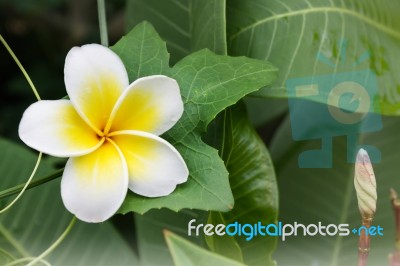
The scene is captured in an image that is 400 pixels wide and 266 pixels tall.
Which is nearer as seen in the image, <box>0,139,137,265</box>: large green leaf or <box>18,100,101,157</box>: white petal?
<box>18,100,101,157</box>: white petal

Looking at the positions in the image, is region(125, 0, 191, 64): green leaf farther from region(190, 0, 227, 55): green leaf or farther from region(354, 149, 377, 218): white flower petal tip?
region(354, 149, 377, 218): white flower petal tip

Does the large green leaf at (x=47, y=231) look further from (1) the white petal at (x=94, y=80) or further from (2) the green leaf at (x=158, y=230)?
(1) the white petal at (x=94, y=80)

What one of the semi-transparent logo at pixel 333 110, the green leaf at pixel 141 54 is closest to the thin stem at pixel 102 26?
the green leaf at pixel 141 54

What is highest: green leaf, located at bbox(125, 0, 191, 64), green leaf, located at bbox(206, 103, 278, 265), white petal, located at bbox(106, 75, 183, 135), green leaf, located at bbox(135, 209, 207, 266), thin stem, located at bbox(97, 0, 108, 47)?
thin stem, located at bbox(97, 0, 108, 47)

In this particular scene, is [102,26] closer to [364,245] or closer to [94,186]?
[94,186]

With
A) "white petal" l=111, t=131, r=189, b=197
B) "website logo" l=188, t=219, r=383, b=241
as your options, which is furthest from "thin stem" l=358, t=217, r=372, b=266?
"white petal" l=111, t=131, r=189, b=197

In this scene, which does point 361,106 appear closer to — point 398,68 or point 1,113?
point 398,68

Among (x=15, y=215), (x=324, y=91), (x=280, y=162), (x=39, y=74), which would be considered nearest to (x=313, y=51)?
(x=324, y=91)
